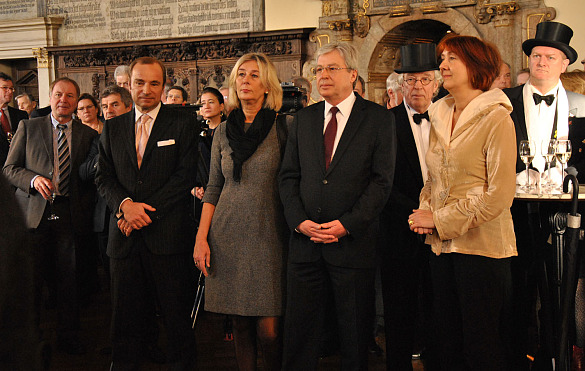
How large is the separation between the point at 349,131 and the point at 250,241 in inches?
28.1

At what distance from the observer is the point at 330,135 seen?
279 centimetres

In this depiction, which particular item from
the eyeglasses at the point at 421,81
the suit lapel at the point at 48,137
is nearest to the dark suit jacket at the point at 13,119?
the suit lapel at the point at 48,137

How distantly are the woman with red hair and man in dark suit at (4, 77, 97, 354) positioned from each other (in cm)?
241

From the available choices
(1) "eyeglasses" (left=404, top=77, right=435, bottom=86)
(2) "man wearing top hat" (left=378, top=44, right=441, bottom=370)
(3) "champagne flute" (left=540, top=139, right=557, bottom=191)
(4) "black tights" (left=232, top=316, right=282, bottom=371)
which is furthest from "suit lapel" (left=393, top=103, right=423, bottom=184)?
(4) "black tights" (left=232, top=316, right=282, bottom=371)

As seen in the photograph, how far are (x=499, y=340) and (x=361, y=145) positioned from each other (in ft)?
3.37

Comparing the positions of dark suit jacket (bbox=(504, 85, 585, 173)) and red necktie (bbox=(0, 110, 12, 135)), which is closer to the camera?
dark suit jacket (bbox=(504, 85, 585, 173))

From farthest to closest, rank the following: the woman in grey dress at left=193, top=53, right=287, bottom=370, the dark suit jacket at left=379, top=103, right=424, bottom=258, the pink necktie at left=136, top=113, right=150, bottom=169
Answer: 1. the pink necktie at left=136, top=113, right=150, bottom=169
2. the dark suit jacket at left=379, top=103, right=424, bottom=258
3. the woman in grey dress at left=193, top=53, right=287, bottom=370

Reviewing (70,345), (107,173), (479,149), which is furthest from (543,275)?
(70,345)

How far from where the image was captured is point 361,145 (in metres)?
2.69

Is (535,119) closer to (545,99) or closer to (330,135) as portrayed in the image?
(545,99)

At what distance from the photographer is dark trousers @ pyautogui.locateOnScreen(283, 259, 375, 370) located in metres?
2.66

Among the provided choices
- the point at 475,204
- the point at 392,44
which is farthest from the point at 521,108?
the point at 392,44

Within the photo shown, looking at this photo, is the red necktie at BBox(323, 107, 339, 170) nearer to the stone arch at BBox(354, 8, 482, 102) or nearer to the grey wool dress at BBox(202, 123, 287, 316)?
the grey wool dress at BBox(202, 123, 287, 316)

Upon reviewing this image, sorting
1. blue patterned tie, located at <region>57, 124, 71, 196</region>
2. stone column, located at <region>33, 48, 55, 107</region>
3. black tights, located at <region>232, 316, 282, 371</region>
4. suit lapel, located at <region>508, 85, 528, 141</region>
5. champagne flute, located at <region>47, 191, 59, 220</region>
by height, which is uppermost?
stone column, located at <region>33, 48, 55, 107</region>
